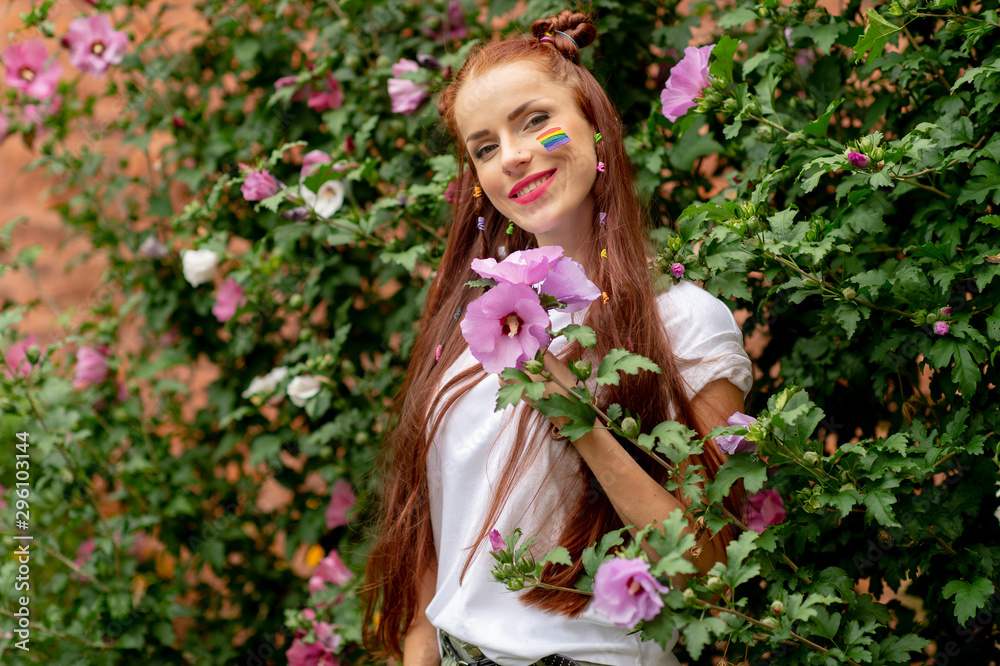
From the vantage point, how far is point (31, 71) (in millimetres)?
2350

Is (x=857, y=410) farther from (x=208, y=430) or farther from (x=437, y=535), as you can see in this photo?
(x=208, y=430)

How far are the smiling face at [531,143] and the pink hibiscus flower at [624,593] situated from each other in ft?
1.94

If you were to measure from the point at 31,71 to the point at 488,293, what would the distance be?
206 cm

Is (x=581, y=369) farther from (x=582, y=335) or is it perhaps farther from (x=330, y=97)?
(x=330, y=97)

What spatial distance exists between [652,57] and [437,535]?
1.23 metres

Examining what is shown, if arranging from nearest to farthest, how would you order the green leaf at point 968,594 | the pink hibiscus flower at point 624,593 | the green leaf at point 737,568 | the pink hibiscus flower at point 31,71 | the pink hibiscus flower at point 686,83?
the pink hibiscus flower at point 624,593 → the green leaf at point 737,568 → the green leaf at point 968,594 → the pink hibiscus flower at point 686,83 → the pink hibiscus flower at point 31,71

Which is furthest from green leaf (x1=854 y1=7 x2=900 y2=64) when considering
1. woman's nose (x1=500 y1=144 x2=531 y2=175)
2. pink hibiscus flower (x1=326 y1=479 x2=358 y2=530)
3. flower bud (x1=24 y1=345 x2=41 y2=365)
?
flower bud (x1=24 y1=345 x2=41 y2=365)

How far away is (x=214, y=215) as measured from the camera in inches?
89.0

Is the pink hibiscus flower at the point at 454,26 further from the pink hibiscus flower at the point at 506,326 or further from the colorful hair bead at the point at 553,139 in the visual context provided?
the pink hibiscus flower at the point at 506,326

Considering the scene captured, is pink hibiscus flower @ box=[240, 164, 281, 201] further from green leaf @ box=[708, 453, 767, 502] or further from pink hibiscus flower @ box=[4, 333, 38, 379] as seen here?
green leaf @ box=[708, 453, 767, 502]

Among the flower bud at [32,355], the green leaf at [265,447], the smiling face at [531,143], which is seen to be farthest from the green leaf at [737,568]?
the flower bud at [32,355]

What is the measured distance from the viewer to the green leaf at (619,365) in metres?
0.97

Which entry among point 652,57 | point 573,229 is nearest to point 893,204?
point 573,229

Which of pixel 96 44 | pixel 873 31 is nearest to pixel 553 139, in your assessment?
pixel 873 31
